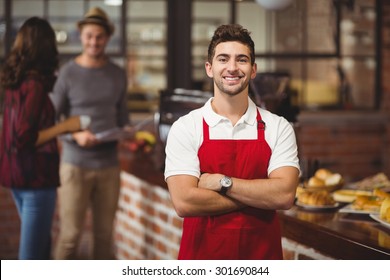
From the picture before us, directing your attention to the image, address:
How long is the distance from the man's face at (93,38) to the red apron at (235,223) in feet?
4.34

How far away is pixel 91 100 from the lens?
3.09 m

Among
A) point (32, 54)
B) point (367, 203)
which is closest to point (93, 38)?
point (32, 54)

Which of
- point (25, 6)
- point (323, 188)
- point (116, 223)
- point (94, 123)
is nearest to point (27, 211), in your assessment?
point (94, 123)

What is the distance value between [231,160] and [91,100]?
56.3 inches

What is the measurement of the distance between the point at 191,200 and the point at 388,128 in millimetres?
3370

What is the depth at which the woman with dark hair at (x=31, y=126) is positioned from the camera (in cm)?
246

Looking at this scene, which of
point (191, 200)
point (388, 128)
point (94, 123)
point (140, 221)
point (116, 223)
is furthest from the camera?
point (388, 128)

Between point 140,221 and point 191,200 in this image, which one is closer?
point 191,200

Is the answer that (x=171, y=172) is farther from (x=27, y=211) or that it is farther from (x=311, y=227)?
(x=27, y=211)

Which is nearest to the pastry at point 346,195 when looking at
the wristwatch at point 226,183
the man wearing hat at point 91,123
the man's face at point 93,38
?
the wristwatch at point 226,183

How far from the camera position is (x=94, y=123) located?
312 cm

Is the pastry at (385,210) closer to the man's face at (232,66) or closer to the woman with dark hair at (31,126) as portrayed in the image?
the man's face at (232,66)
